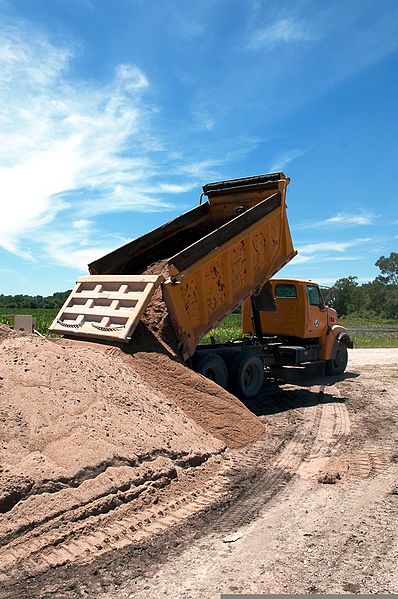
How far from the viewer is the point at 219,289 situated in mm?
9320

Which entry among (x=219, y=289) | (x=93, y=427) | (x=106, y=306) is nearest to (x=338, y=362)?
(x=219, y=289)

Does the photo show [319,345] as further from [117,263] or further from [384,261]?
[384,261]

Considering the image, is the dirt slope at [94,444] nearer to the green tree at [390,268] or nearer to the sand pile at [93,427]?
the sand pile at [93,427]

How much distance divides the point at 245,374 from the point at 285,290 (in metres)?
3.21

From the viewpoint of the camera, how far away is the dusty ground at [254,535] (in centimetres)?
362

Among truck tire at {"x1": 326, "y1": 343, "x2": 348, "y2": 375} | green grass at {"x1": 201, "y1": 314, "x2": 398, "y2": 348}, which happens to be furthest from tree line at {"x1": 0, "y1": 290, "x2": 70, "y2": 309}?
truck tire at {"x1": 326, "y1": 343, "x2": 348, "y2": 375}

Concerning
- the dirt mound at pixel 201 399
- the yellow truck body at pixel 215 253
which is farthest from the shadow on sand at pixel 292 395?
the yellow truck body at pixel 215 253

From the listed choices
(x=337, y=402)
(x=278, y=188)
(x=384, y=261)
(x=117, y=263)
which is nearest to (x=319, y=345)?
(x=337, y=402)

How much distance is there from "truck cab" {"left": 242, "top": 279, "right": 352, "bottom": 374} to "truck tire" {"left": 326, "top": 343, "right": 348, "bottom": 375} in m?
0.46

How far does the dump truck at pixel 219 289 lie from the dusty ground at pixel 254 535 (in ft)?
7.82

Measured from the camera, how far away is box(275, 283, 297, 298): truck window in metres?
12.6

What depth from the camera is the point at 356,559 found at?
13.0 ft

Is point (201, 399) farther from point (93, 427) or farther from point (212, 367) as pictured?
point (93, 427)

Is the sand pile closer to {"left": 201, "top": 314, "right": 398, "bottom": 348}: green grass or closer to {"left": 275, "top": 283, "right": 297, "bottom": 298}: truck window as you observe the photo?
{"left": 201, "top": 314, "right": 398, "bottom": 348}: green grass
